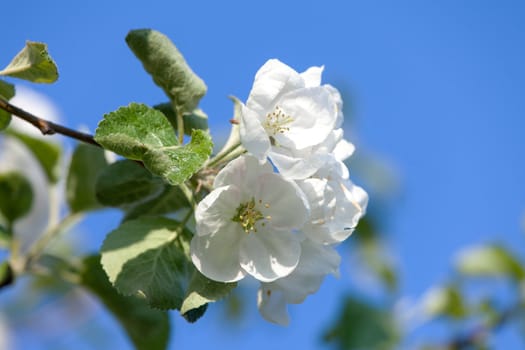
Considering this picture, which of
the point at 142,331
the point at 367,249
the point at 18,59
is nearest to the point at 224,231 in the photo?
the point at 18,59

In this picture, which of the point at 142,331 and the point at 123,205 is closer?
the point at 123,205

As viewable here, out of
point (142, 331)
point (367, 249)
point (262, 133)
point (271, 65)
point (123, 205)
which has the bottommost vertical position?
point (142, 331)

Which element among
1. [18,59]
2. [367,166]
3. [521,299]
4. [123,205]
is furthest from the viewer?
[367,166]

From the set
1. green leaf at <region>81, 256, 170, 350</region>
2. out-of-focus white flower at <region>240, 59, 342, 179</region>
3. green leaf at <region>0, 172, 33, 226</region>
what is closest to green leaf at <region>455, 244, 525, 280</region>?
green leaf at <region>81, 256, 170, 350</region>

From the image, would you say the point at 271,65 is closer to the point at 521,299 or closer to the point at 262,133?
the point at 262,133

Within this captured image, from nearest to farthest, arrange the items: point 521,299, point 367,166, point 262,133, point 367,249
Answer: point 262,133 → point 521,299 → point 367,249 → point 367,166

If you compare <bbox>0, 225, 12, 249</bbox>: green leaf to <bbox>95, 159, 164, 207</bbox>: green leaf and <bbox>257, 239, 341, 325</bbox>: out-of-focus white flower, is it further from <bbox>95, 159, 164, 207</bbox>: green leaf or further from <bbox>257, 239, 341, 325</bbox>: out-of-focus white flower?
<bbox>257, 239, 341, 325</bbox>: out-of-focus white flower

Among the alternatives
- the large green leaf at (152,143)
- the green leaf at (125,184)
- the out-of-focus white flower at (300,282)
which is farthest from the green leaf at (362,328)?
the large green leaf at (152,143)

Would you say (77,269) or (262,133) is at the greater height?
(262,133)
